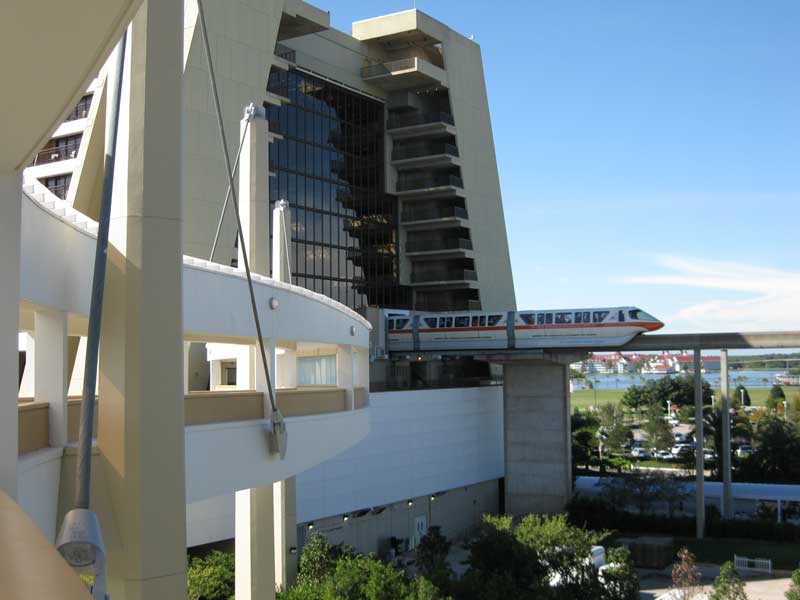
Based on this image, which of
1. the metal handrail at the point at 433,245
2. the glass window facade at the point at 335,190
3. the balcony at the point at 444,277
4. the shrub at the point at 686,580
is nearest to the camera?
the shrub at the point at 686,580

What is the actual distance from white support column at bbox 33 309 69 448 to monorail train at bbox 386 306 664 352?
44.8 metres

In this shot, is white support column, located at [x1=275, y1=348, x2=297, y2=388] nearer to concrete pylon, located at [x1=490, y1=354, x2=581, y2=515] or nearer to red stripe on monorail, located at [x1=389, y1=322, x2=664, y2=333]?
red stripe on monorail, located at [x1=389, y1=322, x2=664, y2=333]

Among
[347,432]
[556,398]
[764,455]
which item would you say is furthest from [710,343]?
[347,432]

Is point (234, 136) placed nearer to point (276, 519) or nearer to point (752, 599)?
point (276, 519)

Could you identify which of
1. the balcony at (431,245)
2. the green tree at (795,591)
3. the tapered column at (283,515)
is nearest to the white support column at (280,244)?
the tapered column at (283,515)

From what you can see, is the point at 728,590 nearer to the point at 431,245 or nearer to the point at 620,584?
the point at 620,584

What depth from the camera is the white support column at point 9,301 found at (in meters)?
7.45

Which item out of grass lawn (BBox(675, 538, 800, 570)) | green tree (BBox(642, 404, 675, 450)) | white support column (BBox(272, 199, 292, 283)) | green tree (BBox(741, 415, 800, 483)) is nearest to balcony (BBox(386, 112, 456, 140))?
grass lawn (BBox(675, 538, 800, 570))

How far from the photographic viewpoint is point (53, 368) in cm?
960

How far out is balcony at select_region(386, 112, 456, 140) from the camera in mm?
63219

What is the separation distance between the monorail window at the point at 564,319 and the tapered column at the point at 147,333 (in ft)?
153

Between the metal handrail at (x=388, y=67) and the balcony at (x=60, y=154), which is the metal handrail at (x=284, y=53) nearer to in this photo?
the metal handrail at (x=388, y=67)

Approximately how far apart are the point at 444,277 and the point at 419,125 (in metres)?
11.3

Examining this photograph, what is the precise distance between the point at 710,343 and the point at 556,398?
10.1 metres
